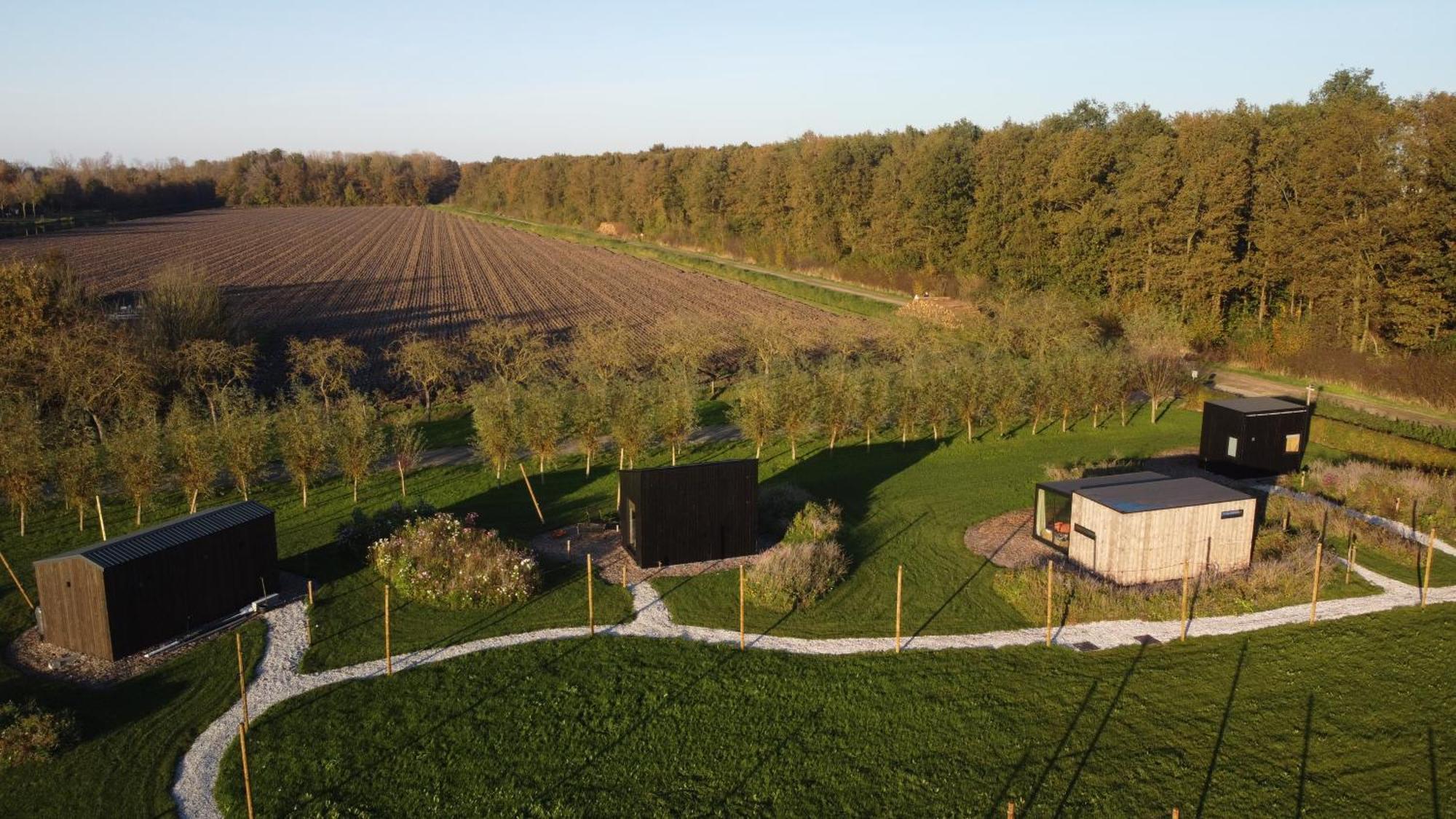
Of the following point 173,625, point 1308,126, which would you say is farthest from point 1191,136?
point 173,625

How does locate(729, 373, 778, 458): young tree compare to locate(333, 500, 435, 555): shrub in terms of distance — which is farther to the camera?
locate(729, 373, 778, 458): young tree

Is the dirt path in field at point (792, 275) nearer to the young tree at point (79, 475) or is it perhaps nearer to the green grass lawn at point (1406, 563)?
the green grass lawn at point (1406, 563)

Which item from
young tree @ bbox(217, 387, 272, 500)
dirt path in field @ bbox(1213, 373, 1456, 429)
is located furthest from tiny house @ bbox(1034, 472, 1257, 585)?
young tree @ bbox(217, 387, 272, 500)

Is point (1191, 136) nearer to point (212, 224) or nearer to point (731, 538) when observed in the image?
point (731, 538)

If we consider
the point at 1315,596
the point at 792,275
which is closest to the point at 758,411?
the point at 1315,596

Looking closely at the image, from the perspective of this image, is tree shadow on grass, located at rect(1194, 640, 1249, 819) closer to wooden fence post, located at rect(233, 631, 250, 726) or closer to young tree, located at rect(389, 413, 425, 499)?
wooden fence post, located at rect(233, 631, 250, 726)

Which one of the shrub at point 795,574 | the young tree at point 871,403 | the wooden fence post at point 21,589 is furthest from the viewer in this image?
the young tree at point 871,403

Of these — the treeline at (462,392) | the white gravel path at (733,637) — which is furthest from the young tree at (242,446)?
the white gravel path at (733,637)
